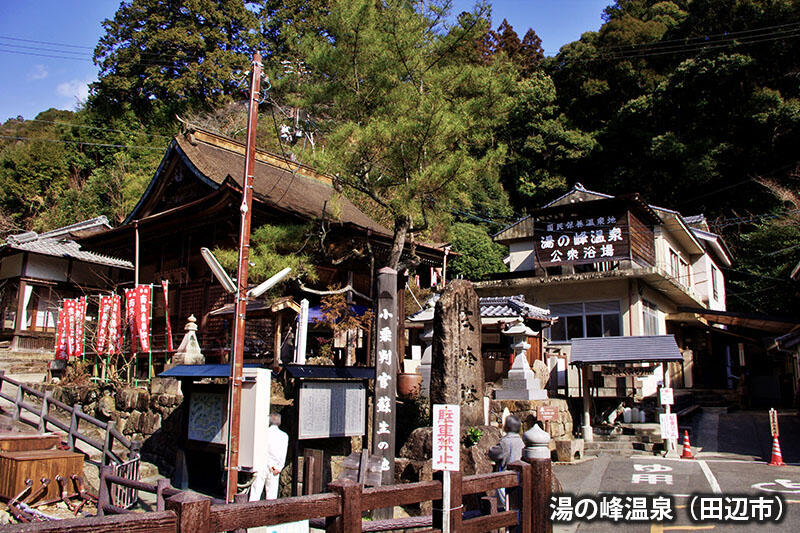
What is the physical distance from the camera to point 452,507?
4.62 m

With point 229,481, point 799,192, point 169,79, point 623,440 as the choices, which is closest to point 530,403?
point 623,440

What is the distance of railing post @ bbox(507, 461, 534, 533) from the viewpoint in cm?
548

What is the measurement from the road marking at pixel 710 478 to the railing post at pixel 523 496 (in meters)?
6.22

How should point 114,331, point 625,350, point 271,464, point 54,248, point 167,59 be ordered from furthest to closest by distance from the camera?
point 167,59 < point 54,248 < point 625,350 < point 114,331 < point 271,464

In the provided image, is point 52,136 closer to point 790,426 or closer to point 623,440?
point 623,440

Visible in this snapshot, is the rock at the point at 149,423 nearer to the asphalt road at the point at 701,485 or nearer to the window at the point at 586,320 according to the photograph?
the asphalt road at the point at 701,485

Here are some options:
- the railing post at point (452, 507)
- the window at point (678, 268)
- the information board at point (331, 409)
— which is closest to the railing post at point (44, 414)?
the information board at point (331, 409)

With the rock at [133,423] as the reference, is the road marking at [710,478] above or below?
below

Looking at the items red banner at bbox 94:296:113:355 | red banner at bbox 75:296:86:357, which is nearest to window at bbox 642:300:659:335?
red banner at bbox 94:296:113:355

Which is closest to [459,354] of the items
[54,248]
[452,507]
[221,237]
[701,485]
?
[701,485]

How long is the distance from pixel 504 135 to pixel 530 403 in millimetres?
25556

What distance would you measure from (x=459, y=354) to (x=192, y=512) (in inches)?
313

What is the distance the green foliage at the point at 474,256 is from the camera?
2959cm

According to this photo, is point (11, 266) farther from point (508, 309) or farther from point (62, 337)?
point (508, 309)
